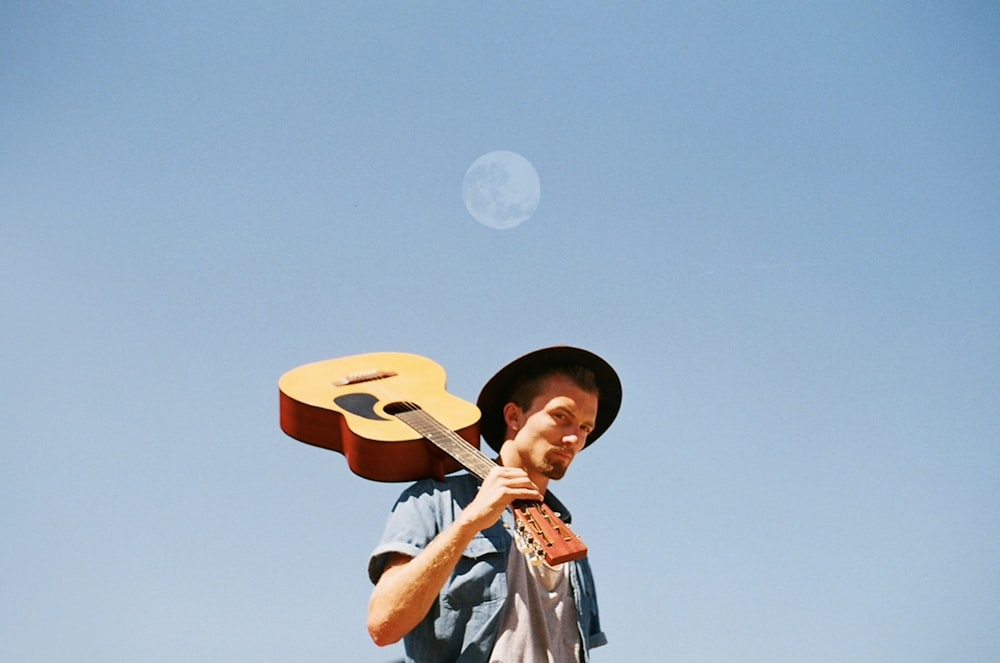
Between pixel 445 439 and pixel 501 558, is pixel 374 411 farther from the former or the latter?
pixel 501 558

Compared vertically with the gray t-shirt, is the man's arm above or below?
above

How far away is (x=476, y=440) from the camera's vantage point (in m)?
4.59

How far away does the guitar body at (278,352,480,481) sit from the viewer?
433 cm

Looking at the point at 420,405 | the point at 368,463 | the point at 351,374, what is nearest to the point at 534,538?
the point at 368,463

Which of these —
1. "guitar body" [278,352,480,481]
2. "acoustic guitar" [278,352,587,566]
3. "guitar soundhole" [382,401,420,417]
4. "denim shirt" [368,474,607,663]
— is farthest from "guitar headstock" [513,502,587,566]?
"guitar soundhole" [382,401,420,417]

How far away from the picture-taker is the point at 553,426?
14.0 feet

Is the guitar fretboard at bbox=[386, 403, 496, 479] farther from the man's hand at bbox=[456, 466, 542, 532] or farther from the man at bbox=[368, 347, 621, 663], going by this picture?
the man's hand at bbox=[456, 466, 542, 532]

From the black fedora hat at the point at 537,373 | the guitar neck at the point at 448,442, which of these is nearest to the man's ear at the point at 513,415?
the black fedora hat at the point at 537,373

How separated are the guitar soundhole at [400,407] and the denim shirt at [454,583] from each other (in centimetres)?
66

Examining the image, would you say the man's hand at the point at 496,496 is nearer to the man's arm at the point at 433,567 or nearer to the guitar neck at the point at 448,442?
the man's arm at the point at 433,567

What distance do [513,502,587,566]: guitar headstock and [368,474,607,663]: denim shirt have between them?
14.0 inches

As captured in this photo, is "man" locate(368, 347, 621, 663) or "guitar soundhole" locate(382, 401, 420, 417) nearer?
"man" locate(368, 347, 621, 663)

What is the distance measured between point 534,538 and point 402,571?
19.6 inches

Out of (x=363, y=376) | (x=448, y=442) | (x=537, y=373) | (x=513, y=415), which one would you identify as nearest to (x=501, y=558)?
(x=448, y=442)
